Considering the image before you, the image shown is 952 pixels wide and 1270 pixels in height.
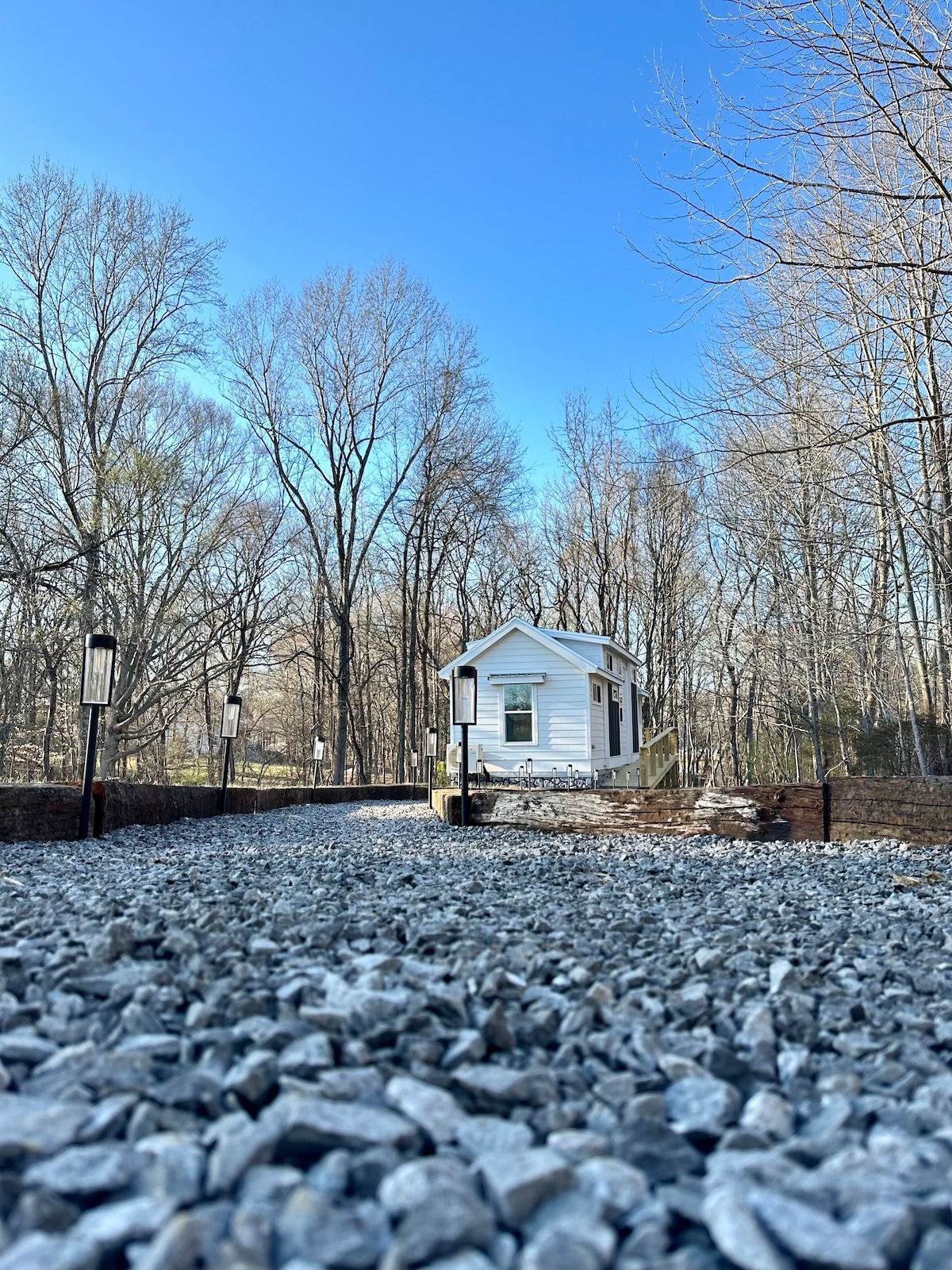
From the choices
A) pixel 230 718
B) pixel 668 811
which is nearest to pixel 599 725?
pixel 230 718

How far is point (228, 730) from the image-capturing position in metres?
11.2

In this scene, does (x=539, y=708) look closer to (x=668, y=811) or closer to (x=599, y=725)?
(x=599, y=725)

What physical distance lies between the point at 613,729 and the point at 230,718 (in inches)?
368

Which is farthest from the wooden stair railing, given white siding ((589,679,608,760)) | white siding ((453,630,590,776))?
white siding ((453,630,590,776))

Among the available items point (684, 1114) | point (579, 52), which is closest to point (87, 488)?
point (579, 52)

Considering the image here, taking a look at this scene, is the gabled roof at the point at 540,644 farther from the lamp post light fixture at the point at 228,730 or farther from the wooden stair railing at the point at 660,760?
the lamp post light fixture at the point at 228,730

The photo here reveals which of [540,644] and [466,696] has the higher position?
[540,644]

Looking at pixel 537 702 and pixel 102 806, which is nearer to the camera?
pixel 102 806

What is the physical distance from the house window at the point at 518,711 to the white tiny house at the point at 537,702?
16 millimetres

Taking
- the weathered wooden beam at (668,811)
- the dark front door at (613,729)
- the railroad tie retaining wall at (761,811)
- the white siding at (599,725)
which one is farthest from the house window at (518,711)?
the railroad tie retaining wall at (761,811)

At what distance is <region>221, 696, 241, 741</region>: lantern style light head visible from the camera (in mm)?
11202

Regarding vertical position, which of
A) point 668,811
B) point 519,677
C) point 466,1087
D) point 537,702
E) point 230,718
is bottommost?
point 466,1087

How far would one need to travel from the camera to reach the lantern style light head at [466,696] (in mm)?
9133

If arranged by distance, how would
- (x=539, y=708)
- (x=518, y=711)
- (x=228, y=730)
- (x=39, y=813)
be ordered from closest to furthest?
(x=39, y=813) < (x=228, y=730) < (x=539, y=708) < (x=518, y=711)
